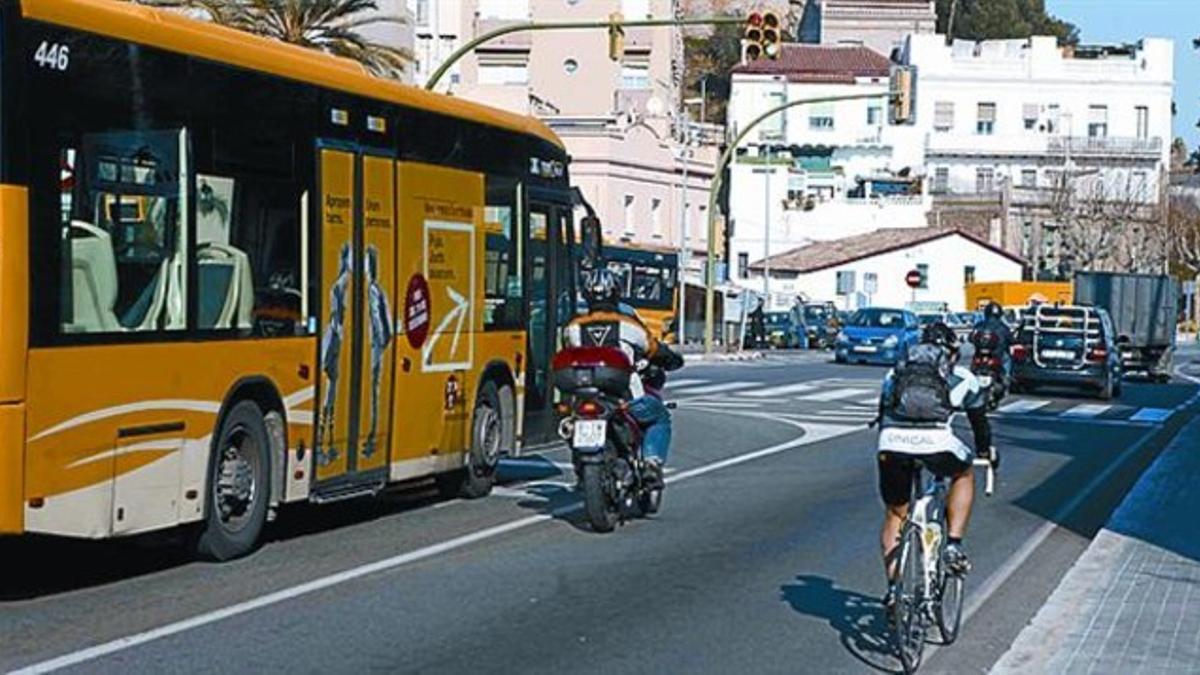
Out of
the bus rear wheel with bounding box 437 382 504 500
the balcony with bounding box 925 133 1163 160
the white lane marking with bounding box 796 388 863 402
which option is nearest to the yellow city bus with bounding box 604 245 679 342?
the white lane marking with bounding box 796 388 863 402

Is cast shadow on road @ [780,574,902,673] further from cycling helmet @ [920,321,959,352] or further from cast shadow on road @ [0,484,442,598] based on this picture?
cast shadow on road @ [0,484,442,598]

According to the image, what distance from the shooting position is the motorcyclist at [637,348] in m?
16.0

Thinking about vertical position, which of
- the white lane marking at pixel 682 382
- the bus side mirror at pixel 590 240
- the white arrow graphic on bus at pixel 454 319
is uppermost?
the bus side mirror at pixel 590 240

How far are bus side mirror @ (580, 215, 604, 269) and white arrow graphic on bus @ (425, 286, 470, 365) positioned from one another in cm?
297

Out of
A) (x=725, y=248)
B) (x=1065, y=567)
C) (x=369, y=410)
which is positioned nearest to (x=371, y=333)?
(x=369, y=410)

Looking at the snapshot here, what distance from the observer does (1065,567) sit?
48.5ft

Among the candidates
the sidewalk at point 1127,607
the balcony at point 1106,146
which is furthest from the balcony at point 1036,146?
the sidewalk at point 1127,607

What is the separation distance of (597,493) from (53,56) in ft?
19.0

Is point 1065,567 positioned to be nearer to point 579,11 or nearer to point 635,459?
point 635,459

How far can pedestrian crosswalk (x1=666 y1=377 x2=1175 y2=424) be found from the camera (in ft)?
111

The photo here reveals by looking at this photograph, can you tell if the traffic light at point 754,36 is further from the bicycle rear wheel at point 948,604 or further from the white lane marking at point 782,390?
the bicycle rear wheel at point 948,604

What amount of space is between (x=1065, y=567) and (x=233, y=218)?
639cm

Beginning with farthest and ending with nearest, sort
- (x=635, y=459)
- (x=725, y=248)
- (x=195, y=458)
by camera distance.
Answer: (x=725, y=248) → (x=635, y=459) → (x=195, y=458)

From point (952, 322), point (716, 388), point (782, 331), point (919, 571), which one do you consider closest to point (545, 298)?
point (919, 571)
